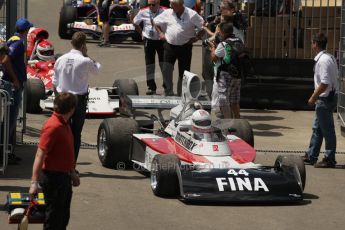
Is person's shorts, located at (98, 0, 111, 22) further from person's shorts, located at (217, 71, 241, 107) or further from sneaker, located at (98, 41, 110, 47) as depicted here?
person's shorts, located at (217, 71, 241, 107)

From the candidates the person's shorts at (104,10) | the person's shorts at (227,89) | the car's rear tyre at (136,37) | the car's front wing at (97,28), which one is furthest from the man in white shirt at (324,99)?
the car's rear tyre at (136,37)

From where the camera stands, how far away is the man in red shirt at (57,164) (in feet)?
28.6

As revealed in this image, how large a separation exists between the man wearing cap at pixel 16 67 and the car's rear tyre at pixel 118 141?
1.14 m

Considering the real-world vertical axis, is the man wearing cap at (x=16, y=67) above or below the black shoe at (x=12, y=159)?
above

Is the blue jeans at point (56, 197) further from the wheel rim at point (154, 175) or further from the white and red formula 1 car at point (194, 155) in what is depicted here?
the wheel rim at point (154, 175)

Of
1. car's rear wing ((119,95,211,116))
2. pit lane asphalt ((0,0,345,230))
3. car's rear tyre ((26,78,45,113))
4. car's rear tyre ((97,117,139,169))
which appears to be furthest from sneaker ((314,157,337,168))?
car's rear tyre ((26,78,45,113))

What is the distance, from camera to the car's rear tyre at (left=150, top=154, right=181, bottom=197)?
11.4 meters

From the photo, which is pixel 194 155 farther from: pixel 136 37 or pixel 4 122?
pixel 136 37

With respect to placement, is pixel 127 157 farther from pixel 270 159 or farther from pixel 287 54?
pixel 287 54

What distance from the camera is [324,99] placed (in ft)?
44.3

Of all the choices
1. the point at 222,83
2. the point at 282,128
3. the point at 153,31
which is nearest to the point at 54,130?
the point at 222,83

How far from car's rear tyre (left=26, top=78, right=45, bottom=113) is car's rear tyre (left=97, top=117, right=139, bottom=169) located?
13.4 ft

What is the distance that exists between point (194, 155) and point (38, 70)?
702cm

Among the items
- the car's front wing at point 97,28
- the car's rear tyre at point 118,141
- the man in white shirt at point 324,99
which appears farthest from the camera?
the car's front wing at point 97,28
